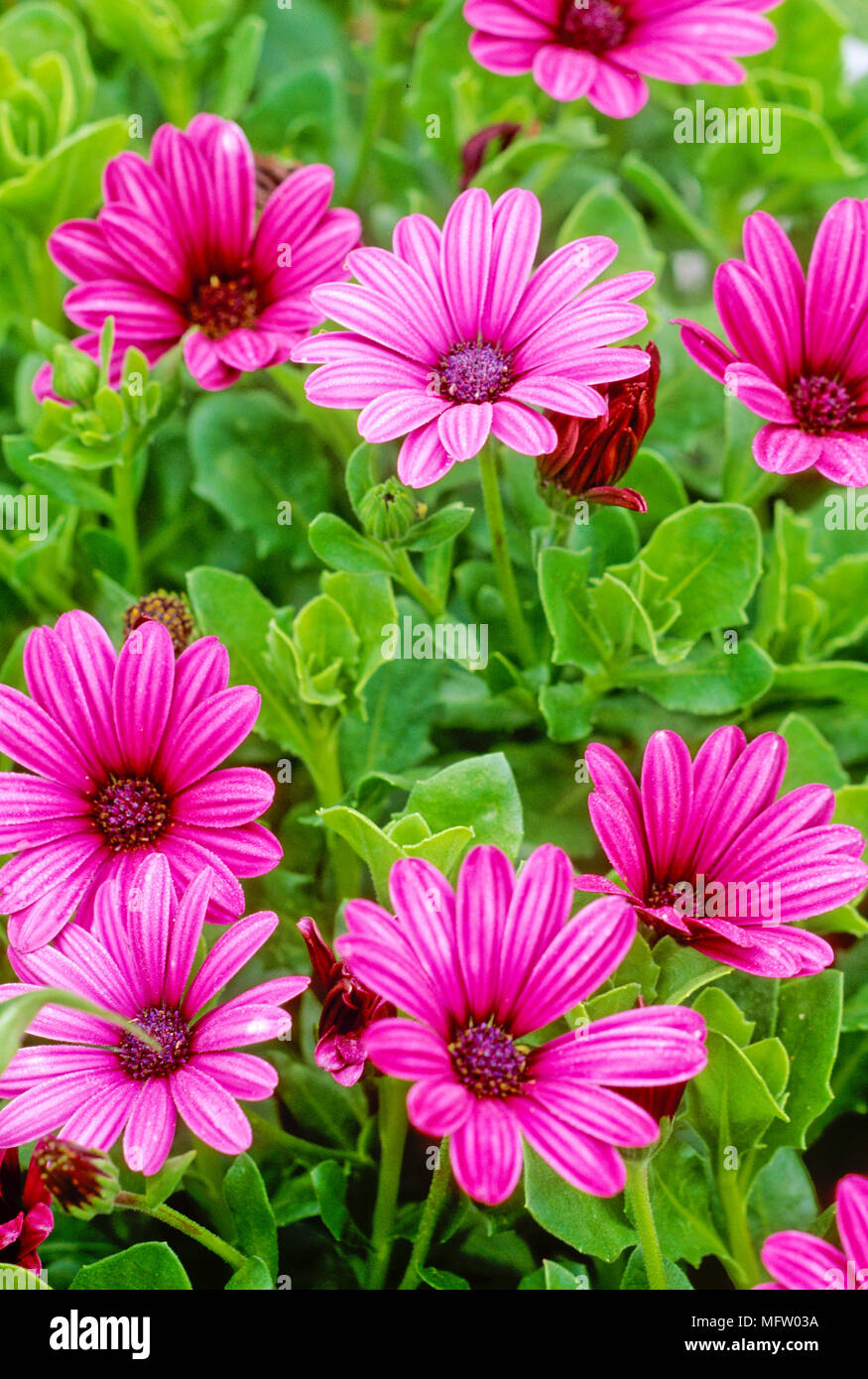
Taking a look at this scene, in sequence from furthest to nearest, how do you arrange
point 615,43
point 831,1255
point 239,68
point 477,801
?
point 239,68 → point 615,43 → point 477,801 → point 831,1255

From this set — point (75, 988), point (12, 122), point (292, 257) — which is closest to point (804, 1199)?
point (75, 988)

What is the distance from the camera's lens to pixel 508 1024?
47cm

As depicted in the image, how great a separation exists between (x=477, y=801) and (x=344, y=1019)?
0.11 meters

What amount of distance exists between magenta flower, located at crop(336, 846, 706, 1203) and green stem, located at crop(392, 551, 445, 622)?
0.18 m

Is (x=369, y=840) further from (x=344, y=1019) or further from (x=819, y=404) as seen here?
(x=819, y=404)

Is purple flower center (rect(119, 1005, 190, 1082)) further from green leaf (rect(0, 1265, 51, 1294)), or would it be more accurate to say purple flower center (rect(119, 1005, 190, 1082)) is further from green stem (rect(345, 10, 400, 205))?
green stem (rect(345, 10, 400, 205))

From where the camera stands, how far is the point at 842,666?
0.65 m

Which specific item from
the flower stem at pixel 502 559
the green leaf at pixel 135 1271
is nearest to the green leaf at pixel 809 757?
the flower stem at pixel 502 559

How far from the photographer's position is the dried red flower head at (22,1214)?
505mm

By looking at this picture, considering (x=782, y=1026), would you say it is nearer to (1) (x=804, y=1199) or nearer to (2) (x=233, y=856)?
(1) (x=804, y=1199)

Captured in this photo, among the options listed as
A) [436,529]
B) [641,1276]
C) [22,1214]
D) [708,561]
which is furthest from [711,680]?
[22,1214]

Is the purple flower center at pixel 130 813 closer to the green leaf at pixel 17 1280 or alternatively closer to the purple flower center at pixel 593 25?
the green leaf at pixel 17 1280

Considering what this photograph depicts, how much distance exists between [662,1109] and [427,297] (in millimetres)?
328

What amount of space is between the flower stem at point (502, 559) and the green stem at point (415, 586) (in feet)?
0.10
